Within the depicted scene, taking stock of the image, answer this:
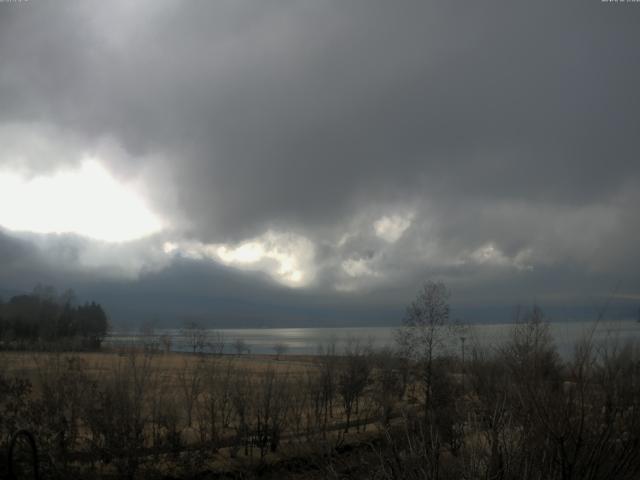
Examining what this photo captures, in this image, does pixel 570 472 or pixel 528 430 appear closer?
pixel 570 472

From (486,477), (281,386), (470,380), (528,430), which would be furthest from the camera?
(470,380)

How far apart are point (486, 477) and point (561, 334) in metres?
7.98

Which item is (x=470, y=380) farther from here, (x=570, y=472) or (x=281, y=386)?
(x=570, y=472)

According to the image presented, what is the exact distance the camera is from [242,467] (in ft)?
80.9

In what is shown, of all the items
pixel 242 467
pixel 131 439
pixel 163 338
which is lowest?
pixel 242 467

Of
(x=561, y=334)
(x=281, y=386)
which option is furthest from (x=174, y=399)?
(x=561, y=334)

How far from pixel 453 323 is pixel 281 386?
19.1 meters

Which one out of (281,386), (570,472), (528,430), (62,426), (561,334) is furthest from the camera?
(281,386)

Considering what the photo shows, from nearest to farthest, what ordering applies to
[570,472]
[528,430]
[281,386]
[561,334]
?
[570,472], [528,430], [561,334], [281,386]

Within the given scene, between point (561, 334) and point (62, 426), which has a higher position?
point (561, 334)

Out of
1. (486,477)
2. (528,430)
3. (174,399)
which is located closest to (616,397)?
(528,430)

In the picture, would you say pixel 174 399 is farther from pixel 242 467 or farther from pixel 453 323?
pixel 453 323

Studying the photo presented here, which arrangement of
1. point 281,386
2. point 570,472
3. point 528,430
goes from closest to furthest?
1. point 570,472
2. point 528,430
3. point 281,386

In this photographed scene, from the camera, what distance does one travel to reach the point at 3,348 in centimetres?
2450
